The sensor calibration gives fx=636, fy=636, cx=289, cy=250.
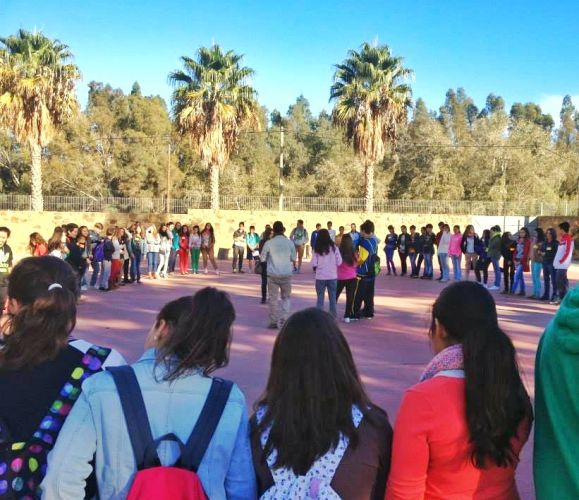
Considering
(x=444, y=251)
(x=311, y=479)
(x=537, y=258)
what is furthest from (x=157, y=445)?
(x=444, y=251)

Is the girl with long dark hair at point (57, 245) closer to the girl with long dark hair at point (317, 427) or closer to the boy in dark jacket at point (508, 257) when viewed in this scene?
the boy in dark jacket at point (508, 257)

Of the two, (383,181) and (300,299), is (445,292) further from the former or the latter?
(383,181)

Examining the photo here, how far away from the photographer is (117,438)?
6.91 feet

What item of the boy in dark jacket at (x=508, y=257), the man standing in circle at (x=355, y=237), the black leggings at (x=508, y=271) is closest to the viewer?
the man standing in circle at (x=355, y=237)

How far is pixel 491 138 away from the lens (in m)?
45.9

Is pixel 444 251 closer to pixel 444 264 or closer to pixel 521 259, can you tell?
pixel 444 264

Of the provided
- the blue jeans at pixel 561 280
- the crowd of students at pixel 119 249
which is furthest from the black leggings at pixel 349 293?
the blue jeans at pixel 561 280

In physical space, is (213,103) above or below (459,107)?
below

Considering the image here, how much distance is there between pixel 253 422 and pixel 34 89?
2768cm

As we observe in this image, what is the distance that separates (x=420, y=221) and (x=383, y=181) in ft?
44.1

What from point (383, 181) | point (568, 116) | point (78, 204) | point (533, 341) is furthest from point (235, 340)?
point (568, 116)

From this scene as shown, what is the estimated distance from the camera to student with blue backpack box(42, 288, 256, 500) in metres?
2.09

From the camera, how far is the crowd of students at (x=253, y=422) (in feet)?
6.94

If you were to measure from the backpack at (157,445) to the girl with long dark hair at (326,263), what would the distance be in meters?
8.28
